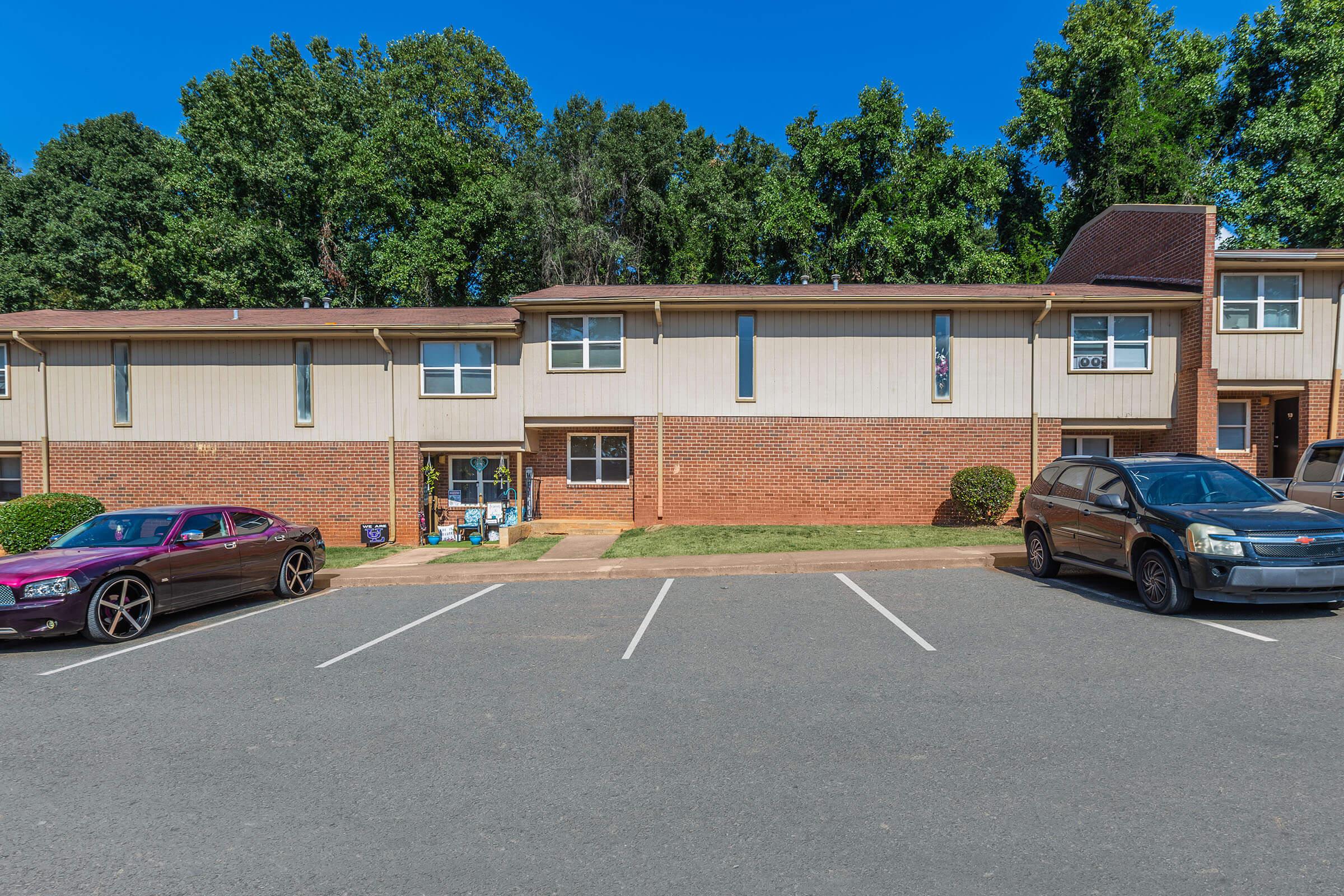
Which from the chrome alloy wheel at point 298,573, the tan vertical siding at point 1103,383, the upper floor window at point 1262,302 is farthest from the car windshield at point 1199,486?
the chrome alloy wheel at point 298,573

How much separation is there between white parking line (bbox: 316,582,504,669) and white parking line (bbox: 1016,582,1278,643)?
26.4 feet

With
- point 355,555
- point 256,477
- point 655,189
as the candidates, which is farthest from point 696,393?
point 655,189

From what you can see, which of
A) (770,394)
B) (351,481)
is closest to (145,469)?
(351,481)

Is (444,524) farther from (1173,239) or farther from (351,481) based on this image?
(1173,239)

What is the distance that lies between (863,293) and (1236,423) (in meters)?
9.71

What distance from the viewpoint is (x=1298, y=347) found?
52.3 ft

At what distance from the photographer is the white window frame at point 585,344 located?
16844 millimetres

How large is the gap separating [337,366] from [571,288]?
6.15m

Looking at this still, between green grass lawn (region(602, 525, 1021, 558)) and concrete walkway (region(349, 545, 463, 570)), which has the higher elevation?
green grass lawn (region(602, 525, 1021, 558))

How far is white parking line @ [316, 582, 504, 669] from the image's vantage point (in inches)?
269

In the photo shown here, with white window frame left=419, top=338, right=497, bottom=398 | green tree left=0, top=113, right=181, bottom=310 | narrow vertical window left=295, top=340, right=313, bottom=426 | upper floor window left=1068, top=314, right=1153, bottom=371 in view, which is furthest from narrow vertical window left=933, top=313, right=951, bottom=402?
green tree left=0, top=113, right=181, bottom=310

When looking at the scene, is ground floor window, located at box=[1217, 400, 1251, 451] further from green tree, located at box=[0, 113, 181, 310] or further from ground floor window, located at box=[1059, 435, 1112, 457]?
green tree, located at box=[0, 113, 181, 310]

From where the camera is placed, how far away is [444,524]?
698 inches

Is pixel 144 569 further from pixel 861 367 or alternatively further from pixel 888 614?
pixel 861 367
